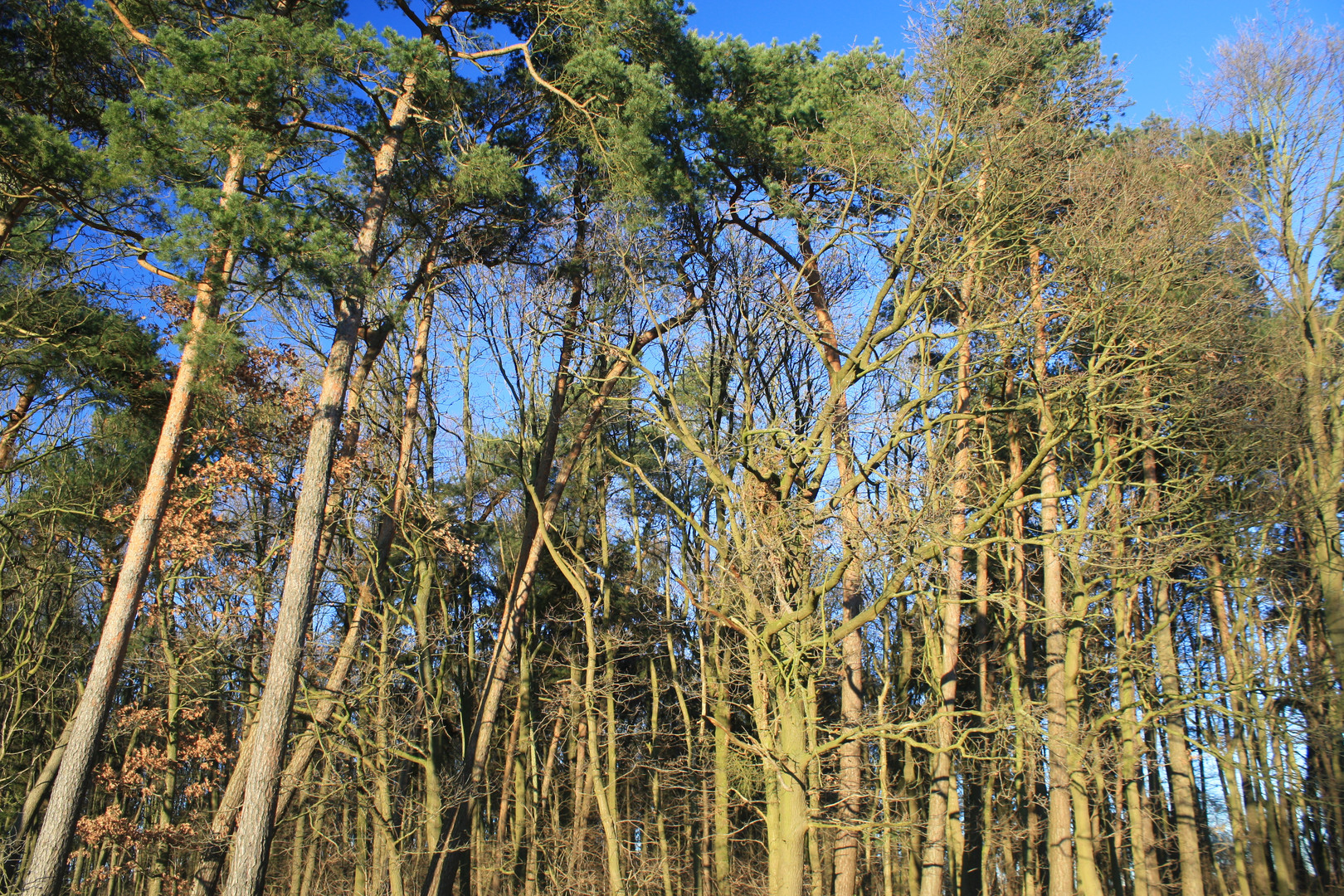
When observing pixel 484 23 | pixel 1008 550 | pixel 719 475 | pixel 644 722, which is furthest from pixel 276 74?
pixel 644 722

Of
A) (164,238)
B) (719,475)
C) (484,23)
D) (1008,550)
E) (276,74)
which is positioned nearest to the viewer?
(164,238)

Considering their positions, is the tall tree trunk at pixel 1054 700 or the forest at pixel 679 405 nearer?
the forest at pixel 679 405

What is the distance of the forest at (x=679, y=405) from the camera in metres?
7.25

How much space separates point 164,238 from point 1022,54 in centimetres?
896

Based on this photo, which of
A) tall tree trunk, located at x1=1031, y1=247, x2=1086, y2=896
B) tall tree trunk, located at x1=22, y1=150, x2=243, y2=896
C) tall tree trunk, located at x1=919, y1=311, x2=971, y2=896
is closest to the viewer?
tall tree trunk, located at x1=22, y1=150, x2=243, y2=896

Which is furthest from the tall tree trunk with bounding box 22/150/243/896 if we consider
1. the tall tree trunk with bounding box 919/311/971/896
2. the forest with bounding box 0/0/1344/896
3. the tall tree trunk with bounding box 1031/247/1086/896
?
the tall tree trunk with bounding box 1031/247/1086/896

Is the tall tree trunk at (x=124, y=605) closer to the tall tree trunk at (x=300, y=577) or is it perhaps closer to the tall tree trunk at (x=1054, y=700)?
the tall tree trunk at (x=300, y=577)

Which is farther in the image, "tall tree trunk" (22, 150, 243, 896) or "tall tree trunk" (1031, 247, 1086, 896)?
"tall tree trunk" (1031, 247, 1086, 896)

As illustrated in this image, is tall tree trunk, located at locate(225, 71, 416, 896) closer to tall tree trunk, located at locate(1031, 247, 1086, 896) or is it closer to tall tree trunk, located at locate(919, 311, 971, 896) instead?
tall tree trunk, located at locate(919, 311, 971, 896)

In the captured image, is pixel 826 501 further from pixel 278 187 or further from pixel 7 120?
pixel 7 120

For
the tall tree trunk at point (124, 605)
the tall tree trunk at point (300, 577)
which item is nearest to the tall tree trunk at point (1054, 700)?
the tall tree trunk at point (300, 577)

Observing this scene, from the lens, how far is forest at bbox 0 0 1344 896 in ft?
23.8

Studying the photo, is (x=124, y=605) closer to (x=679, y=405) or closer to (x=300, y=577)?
(x=300, y=577)

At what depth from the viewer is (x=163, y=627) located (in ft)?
34.4
